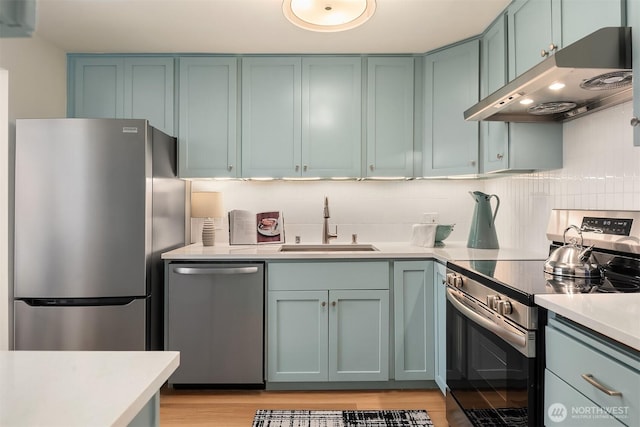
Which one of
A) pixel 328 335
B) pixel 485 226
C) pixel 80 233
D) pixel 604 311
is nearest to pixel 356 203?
pixel 485 226

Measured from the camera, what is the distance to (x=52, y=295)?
2.35 m

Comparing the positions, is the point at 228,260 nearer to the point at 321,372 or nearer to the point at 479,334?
the point at 321,372

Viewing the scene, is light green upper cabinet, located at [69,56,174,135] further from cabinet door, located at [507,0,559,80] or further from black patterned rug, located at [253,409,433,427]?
cabinet door, located at [507,0,559,80]

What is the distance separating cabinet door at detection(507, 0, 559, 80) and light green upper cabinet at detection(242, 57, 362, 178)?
1.05m

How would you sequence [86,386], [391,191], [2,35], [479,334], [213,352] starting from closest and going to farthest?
1. [2,35]
2. [86,386]
3. [479,334]
4. [213,352]
5. [391,191]

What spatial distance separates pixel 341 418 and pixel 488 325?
110 cm

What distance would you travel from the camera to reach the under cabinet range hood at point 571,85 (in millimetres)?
1375

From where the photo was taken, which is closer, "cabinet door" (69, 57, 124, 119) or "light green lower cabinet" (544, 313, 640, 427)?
"light green lower cabinet" (544, 313, 640, 427)

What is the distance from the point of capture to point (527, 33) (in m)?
2.04

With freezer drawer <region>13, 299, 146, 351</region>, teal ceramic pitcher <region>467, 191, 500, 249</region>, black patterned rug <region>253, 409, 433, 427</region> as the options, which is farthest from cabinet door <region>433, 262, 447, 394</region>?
freezer drawer <region>13, 299, 146, 351</region>

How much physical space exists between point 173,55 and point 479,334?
2667 millimetres

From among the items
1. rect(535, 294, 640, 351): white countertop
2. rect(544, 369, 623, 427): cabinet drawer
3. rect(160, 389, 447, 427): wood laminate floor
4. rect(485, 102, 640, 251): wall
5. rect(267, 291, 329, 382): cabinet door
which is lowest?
rect(160, 389, 447, 427): wood laminate floor

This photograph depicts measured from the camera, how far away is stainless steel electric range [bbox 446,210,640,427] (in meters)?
1.34

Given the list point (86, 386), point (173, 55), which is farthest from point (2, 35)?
point (173, 55)
